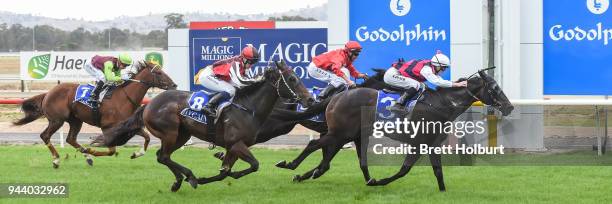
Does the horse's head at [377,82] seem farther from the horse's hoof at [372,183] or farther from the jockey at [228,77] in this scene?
the jockey at [228,77]

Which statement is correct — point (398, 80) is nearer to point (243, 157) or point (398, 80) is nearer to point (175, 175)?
point (243, 157)

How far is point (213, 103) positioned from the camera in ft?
28.9

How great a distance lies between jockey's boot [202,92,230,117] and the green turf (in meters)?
0.74

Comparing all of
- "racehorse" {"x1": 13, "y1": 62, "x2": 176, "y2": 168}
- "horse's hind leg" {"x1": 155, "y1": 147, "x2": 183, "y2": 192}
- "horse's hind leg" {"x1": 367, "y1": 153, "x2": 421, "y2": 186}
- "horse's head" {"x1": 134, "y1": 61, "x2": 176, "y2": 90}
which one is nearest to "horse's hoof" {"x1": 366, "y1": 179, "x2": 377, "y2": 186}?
"horse's hind leg" {"x1": 367, "y1": 153, "x2": 421, "y2": 186}

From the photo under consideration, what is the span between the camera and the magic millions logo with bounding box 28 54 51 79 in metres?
24.0

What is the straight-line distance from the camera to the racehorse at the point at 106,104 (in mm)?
11359

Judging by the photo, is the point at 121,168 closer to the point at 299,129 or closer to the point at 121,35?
the point at 299,129

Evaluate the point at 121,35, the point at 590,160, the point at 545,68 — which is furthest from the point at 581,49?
the point at 121,35

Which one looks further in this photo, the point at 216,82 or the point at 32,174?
the point at 32,174

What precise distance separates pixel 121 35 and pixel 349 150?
58.6 metres

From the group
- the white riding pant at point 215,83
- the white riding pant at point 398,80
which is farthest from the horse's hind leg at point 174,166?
the white riding pant at point 398,80

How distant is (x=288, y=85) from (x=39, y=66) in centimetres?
1694

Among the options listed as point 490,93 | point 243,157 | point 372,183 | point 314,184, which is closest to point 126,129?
point 243,157

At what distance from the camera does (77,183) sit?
30.6 ft
